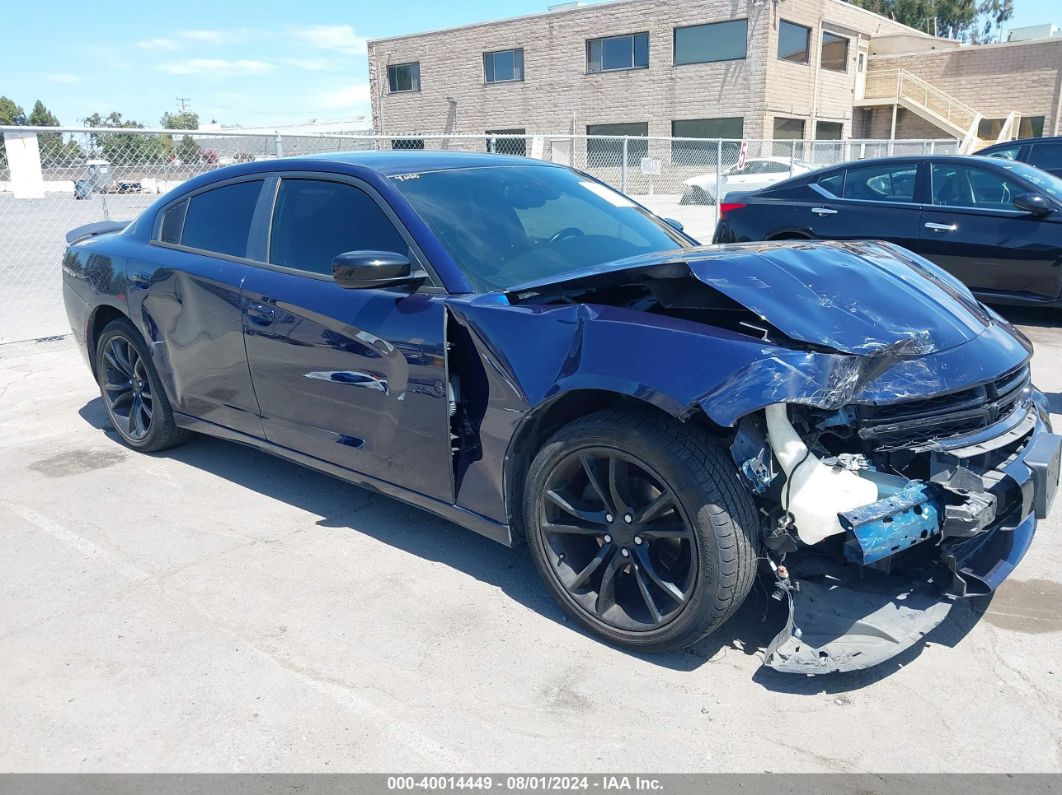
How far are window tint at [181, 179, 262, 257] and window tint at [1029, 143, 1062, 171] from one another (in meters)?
11.2

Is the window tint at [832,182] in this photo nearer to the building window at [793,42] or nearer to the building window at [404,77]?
the building window at [793,42]

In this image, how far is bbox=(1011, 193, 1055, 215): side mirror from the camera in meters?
7.09

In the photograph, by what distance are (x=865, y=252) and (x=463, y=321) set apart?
168 centimetres

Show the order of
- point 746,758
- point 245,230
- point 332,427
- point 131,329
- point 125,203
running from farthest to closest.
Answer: point 125,203, point 131,329, point 245,230, point 332,427, point 746,758

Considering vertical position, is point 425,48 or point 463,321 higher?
point 425,48

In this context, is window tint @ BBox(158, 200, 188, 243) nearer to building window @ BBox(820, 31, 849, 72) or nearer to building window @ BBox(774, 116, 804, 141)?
building window @ BBox(774, 116, 804, 141)

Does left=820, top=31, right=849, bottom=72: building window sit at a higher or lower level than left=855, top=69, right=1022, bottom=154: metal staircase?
higher

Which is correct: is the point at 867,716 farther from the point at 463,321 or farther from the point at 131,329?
the point at 131,329

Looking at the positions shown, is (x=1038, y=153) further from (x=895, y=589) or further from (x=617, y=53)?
(x=617, y=53)


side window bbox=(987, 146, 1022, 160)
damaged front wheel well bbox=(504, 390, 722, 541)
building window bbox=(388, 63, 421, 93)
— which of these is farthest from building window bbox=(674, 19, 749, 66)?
damaged front wheel well bbox=(504, 390, 722, 541)

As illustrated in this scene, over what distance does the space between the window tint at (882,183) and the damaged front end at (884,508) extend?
5.71 meters

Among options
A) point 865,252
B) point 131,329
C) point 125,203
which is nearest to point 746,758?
point 865,252

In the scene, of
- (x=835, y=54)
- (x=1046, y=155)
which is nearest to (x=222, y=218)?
(x=1046, y=155)

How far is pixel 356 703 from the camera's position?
109 inches
